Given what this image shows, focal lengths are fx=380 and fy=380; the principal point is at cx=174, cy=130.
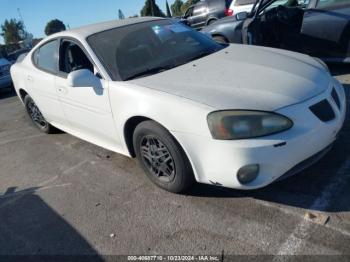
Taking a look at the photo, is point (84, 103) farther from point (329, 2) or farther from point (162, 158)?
point (329, 2)

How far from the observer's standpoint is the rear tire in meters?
5.59

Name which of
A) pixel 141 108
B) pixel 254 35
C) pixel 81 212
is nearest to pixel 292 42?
pixel 254 35

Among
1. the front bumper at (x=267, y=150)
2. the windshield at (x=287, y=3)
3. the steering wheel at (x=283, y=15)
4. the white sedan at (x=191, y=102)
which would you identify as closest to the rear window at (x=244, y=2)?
the windshield at (x=287, y=3)

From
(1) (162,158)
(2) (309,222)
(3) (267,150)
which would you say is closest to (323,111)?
(3) (267,150)

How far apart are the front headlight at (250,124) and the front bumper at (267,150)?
41mm

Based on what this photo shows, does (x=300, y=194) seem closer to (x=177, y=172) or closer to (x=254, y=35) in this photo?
(x=177, y=172)

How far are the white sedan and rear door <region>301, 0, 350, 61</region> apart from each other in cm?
231

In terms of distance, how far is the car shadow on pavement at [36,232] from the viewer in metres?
2.99

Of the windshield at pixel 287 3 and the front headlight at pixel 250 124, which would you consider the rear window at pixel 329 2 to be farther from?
the front headlight at pixel 250 124

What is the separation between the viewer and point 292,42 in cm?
640

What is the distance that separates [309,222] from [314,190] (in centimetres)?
43

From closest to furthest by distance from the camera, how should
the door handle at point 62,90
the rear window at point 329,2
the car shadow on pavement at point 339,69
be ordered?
1. the door handle at point 62,90
2. the rear window at point 329,2
3. the car shadow on pavement at point 339,69

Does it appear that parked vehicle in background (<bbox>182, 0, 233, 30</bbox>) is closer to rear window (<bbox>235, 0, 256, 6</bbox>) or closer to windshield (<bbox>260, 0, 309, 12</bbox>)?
rear window (<bbox>235, 0, 256, 6</bbox>)

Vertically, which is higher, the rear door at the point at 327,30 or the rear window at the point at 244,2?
the rear door at the point at 327,30
